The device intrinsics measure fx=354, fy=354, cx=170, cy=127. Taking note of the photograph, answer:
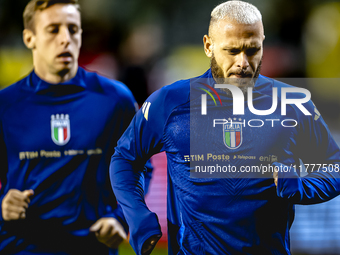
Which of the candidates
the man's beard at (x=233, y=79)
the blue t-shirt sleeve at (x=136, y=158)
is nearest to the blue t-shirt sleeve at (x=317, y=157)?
the man's beard at (x=233, y=79)

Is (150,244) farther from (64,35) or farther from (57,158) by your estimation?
(64,35)

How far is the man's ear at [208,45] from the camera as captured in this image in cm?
197

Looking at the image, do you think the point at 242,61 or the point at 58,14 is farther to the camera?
the point at 58,14

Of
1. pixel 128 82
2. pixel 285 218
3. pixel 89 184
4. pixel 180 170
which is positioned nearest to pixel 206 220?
pixel 180 170

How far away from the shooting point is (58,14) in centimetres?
204

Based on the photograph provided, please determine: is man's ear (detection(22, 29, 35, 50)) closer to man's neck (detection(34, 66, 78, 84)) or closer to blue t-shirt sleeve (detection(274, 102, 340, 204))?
man's neck (detection(34, 66, 78, 84))

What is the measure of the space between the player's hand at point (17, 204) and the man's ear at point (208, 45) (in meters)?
1.30

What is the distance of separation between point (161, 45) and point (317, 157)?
43.5 inches

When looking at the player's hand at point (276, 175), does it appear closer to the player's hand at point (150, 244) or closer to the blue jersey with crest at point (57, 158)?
the player's hand at point (150, 244)

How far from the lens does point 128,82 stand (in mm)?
2145

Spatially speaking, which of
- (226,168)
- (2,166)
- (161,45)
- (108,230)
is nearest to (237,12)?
(161,45)

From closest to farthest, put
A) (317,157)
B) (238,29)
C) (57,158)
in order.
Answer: (238,29) → (317,157) → (57,158)

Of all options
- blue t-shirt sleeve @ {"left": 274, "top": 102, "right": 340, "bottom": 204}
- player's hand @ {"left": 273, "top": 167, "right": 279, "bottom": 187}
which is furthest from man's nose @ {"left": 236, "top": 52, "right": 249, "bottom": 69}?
player's hand @ {"left": 273, "top": 167, "right": 279, "bottom": 187}

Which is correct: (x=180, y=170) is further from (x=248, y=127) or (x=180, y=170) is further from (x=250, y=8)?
(x=250, y=8)
